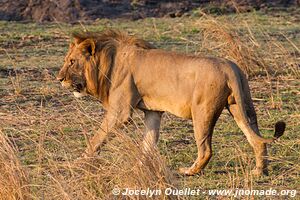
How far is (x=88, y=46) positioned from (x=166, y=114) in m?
2.04

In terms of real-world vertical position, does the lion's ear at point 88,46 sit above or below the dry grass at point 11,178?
above

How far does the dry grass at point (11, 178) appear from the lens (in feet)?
20.5

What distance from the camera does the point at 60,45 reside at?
15852 millimetres

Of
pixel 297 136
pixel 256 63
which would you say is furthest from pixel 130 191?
pixel 256 63

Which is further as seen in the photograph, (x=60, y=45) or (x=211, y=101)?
(x=60, y=45)

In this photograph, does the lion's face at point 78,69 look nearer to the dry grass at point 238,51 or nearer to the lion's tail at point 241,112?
the lion's tail at point 241,112

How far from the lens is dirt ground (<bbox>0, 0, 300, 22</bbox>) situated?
20.4m

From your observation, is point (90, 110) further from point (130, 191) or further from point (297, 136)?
point (130, 191)

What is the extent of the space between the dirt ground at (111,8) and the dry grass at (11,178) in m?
13.8

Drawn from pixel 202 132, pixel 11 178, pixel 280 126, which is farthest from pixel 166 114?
pixel 11 178

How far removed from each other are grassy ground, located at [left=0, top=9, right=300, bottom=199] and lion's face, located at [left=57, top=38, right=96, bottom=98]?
0.78 feet

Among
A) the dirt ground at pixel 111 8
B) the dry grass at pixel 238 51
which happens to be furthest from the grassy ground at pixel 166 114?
the dirt ground at pixel 111 8

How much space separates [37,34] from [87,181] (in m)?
11.2

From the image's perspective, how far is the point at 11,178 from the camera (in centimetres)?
628
